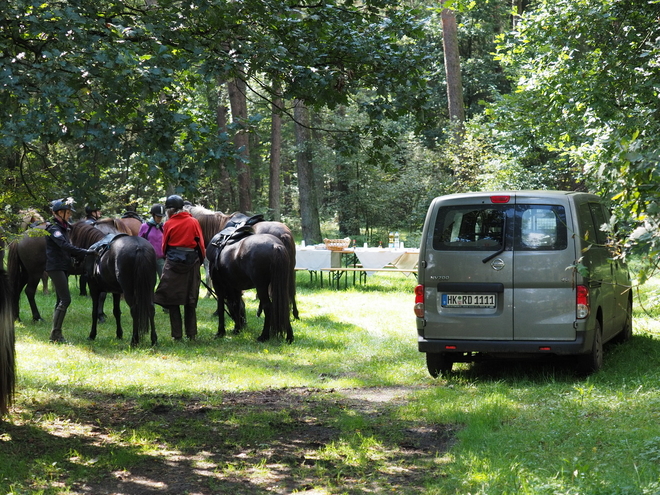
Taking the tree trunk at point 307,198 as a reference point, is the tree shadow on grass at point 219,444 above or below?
below

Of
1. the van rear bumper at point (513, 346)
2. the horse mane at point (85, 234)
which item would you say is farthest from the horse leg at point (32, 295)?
the van rear bumper at point (513, 346)

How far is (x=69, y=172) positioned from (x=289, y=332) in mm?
5247

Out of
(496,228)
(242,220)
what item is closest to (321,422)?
(496,228)

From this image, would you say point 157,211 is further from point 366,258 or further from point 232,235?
point 366,258

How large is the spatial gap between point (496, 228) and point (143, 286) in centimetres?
540

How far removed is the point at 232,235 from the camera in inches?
497

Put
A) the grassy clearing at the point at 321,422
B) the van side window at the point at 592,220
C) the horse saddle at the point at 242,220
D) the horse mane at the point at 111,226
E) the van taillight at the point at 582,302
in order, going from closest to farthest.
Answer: the grassy clearing at the point at 321,422, the van taillight at the point at 582,302, the van side window at the point at 592,220, the horse saddle at the point at 242,220, the horse mane at the point at 111,226

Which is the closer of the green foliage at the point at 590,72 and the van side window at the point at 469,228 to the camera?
the van side window at the point at 469,228

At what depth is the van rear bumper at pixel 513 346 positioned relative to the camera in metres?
7.80

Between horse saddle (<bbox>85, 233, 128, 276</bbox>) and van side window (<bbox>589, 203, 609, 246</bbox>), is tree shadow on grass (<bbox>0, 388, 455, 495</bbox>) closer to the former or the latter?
van side window (<bbox>589, 203, 609, 246</bbox>)

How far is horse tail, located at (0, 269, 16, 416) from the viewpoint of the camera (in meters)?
6.07

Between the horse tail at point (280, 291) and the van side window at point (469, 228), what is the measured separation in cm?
354

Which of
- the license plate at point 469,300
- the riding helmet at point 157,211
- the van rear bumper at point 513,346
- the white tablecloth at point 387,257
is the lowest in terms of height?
the van rear bumper at point 513,346

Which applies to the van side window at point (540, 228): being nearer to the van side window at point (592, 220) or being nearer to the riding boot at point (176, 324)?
the van side window at point (592, 220)
